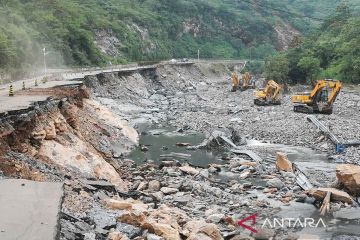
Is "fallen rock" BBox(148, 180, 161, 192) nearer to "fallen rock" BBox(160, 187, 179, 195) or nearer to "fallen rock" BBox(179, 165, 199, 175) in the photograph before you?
"fallen rock" BBox(160, 187, 179, 195)

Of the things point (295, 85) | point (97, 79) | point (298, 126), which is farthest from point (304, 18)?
point (298, 126)

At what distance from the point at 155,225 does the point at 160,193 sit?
559 cm

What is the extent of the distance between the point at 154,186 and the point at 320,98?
77.1 ft

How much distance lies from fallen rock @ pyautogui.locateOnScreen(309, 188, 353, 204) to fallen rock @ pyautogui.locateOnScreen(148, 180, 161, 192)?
556cm

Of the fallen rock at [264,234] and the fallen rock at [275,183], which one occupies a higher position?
the fallen rock at [264,234]

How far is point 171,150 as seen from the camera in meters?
26.8

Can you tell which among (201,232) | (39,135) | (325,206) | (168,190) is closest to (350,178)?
(325,206)

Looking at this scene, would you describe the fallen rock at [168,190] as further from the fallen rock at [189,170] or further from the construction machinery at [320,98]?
the construction machinery at [320,98]

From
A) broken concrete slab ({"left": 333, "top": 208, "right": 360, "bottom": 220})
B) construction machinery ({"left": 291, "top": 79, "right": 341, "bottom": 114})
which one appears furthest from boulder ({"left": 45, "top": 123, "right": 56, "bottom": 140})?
construction machinery ({"left": 291, "top": 79, "right": 341, "bottom": 114})

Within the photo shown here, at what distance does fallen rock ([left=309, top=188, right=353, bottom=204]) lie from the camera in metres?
15.4

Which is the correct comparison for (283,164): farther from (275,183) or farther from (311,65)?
(311,65)

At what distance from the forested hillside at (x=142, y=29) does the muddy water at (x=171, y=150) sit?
57.8 ft

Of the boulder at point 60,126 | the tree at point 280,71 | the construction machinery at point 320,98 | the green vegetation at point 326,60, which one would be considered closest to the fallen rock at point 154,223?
the boulder at point 60,126

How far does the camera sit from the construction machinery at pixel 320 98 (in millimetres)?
35500
